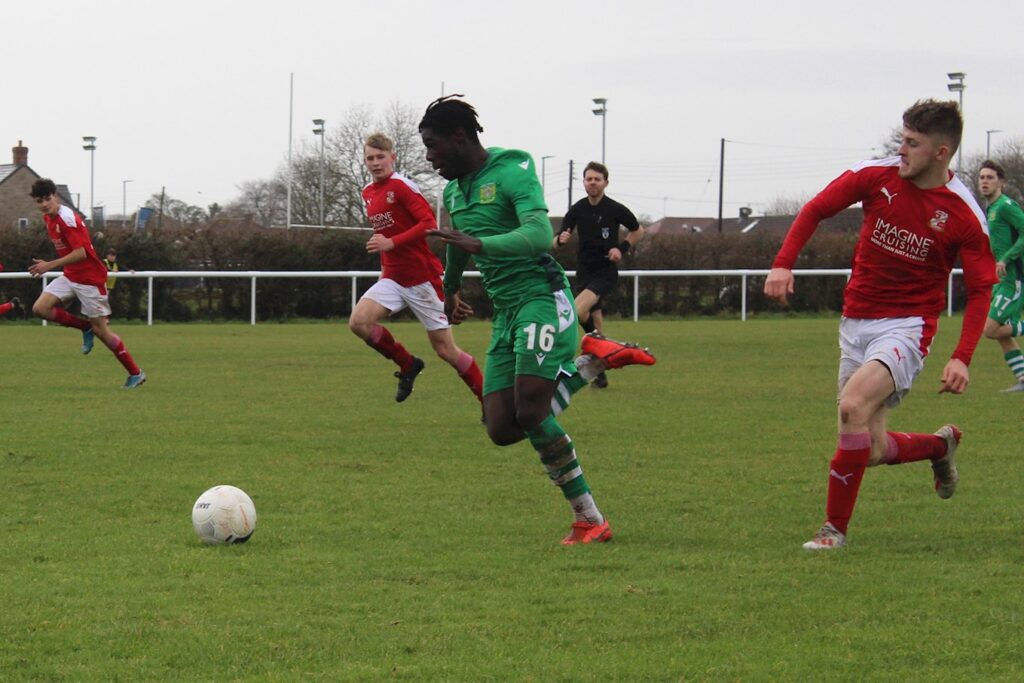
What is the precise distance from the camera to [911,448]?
6.84 metres

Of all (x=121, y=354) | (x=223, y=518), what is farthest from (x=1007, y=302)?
(x=223, y=518)

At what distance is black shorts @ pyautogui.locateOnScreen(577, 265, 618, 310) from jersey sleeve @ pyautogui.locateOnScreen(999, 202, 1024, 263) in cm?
369

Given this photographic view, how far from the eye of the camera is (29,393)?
13867 mm

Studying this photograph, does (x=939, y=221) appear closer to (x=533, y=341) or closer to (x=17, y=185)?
(x=533, y=341)

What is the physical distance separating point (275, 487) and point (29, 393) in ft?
22.2

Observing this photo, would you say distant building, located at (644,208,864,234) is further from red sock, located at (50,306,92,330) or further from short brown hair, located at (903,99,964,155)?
short brown hair, located at (903,99,964,155)

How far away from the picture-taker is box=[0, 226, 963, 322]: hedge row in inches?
1219

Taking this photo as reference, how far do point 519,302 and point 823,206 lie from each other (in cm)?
144

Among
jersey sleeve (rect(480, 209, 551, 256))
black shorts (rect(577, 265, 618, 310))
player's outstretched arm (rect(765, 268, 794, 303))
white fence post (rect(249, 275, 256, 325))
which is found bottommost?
white fence post (rect(249, 275, 256, 325))

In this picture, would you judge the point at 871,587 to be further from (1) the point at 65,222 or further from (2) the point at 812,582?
(1) the point at 65,222

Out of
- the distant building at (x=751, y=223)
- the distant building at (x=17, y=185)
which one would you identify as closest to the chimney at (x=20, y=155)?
the distant building at (x=17, y=185)

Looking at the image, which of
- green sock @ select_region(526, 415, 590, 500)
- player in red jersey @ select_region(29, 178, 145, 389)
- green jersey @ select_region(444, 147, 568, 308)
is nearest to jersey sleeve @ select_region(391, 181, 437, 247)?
player in red jersey @ select_region(29, 178, 145, 389)

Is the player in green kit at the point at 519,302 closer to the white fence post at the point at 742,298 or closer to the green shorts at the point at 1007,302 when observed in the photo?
the green shorts at the point at 1007,302

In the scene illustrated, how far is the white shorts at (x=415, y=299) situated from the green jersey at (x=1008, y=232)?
5349mm
